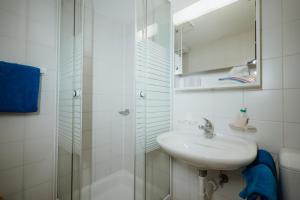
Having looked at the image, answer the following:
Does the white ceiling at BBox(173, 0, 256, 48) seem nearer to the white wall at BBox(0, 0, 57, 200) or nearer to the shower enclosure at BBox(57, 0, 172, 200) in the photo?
the shower enclosure at BBox(57, 0, 172, 200)

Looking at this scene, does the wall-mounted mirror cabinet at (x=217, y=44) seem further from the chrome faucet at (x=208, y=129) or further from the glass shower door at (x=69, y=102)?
the glass shower door at (x=69, y=102)

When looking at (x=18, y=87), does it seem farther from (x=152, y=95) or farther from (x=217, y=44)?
(x=217, y=44)

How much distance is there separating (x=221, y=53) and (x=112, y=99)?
54.5 inches

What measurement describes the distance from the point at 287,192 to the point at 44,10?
2.21m

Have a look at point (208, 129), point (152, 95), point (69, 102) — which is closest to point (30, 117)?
point (69, 102)

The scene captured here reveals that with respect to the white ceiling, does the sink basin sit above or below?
below

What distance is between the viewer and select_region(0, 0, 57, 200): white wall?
3.64 feet

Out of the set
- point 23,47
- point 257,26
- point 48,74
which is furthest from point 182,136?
point 23,47

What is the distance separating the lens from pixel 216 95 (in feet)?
3.59

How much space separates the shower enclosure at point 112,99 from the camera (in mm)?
1070

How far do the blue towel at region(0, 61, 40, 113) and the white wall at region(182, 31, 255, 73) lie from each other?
140 cm

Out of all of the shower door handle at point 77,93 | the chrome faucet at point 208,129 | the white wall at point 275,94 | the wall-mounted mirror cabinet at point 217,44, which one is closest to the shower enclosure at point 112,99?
the shower door handle at point 77,93

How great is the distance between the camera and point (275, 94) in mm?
850

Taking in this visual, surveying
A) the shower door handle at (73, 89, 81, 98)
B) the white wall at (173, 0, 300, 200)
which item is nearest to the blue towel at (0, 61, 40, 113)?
the shower door handle at (73, 89, 81, 98)
